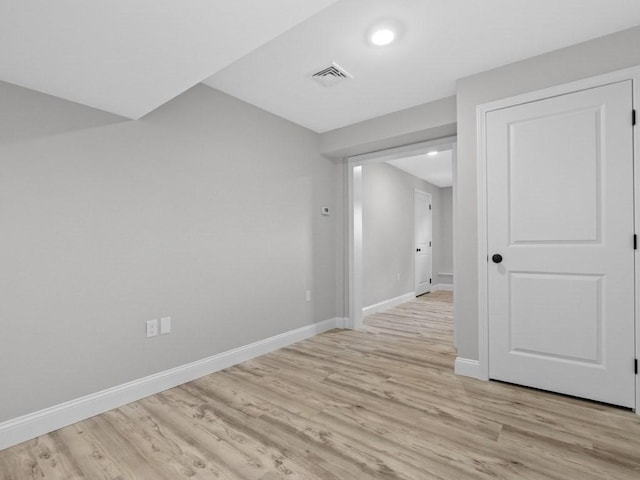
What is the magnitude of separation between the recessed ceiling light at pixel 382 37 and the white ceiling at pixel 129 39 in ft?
2.87

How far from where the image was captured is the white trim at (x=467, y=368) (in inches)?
99.8

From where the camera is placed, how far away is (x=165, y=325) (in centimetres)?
242

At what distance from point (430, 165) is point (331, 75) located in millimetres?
3767

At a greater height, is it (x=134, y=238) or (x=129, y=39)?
(x=129, y=39)

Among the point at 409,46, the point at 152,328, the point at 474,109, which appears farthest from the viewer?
the point at 474,109

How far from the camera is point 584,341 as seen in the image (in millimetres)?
2172

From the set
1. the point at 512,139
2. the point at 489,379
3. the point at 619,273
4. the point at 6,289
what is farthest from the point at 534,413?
the point at 6,289

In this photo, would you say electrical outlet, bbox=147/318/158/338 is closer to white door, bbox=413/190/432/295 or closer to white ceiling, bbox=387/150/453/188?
white ceiling, bbox=387/150/453/188

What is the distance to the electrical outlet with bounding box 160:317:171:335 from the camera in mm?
2399

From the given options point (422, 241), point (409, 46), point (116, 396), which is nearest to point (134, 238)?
point (116, 396)

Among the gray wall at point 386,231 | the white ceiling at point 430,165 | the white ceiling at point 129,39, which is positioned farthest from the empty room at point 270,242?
the white ceiling at point 430,165

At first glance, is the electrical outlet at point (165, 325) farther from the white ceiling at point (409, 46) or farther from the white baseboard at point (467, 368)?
the white baseboard at point (467, 368)

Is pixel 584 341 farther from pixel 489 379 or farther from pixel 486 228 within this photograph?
Answer: pixel 486 228

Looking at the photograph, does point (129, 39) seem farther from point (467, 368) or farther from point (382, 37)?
point (467, 368)
